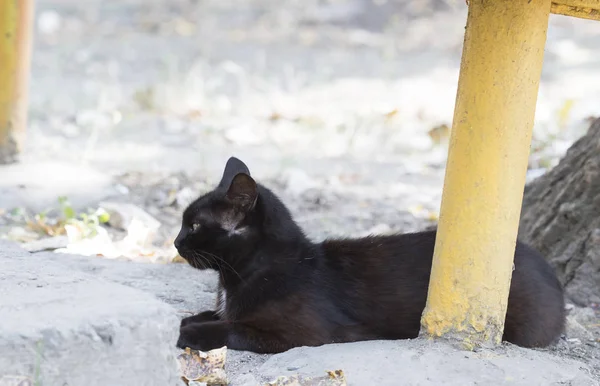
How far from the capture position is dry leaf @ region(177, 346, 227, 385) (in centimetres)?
272

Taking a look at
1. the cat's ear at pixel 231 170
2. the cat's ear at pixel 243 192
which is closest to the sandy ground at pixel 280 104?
the cat's ear at pixel 243 192

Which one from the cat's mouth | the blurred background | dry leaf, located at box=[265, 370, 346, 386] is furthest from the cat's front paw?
the blurred background

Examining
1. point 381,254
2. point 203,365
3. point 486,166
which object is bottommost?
point 203,365

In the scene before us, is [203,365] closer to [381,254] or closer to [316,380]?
[316,380]

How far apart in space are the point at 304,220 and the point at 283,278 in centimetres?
203

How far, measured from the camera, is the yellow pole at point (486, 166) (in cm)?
276

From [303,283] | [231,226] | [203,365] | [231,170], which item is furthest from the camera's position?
[231,170]

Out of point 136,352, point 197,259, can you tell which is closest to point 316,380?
point 136,352

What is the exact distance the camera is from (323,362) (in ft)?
9.46

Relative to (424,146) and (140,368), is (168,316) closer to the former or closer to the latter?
(140,368)

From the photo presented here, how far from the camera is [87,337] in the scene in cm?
206

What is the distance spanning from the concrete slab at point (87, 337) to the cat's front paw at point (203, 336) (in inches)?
33.0

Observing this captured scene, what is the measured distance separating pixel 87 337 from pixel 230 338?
1211 millimetres

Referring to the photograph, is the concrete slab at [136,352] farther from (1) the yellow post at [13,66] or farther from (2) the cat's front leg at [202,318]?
(1) the yellow post at [13,66]
